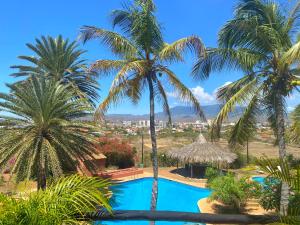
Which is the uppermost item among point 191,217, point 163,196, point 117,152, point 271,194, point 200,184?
point 191,217

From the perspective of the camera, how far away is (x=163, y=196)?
2191 cm

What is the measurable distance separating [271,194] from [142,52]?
7.80m

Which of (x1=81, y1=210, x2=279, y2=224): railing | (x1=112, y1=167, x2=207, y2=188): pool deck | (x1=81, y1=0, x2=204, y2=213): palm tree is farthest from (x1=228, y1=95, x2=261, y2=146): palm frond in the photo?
(x1=112, y1=167, x2=207, y2=188): pool deck

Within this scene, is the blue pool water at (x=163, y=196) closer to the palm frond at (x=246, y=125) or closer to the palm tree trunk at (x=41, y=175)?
the palm tree trunk at (x=41, y=175)

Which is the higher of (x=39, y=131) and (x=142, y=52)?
(x=142, y=52)

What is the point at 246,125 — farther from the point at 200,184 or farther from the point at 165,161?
the point at 165,161

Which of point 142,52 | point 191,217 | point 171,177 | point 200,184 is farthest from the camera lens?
point 171,177

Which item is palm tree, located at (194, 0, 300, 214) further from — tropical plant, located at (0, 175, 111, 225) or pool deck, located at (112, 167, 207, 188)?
pool deck, located at (112, 167, 207, 188)

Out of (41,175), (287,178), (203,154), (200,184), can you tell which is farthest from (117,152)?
(287,178)

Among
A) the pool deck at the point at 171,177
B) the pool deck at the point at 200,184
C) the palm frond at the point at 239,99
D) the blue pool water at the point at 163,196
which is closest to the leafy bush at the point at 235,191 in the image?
the pool deck at the point at 200,184

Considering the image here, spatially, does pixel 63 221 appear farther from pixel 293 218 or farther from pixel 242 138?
pixel 242 138

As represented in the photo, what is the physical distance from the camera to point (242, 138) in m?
11.3

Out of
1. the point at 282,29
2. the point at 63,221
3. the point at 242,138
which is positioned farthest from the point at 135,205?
the point at 63,221

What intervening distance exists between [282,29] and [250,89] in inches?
87.4
